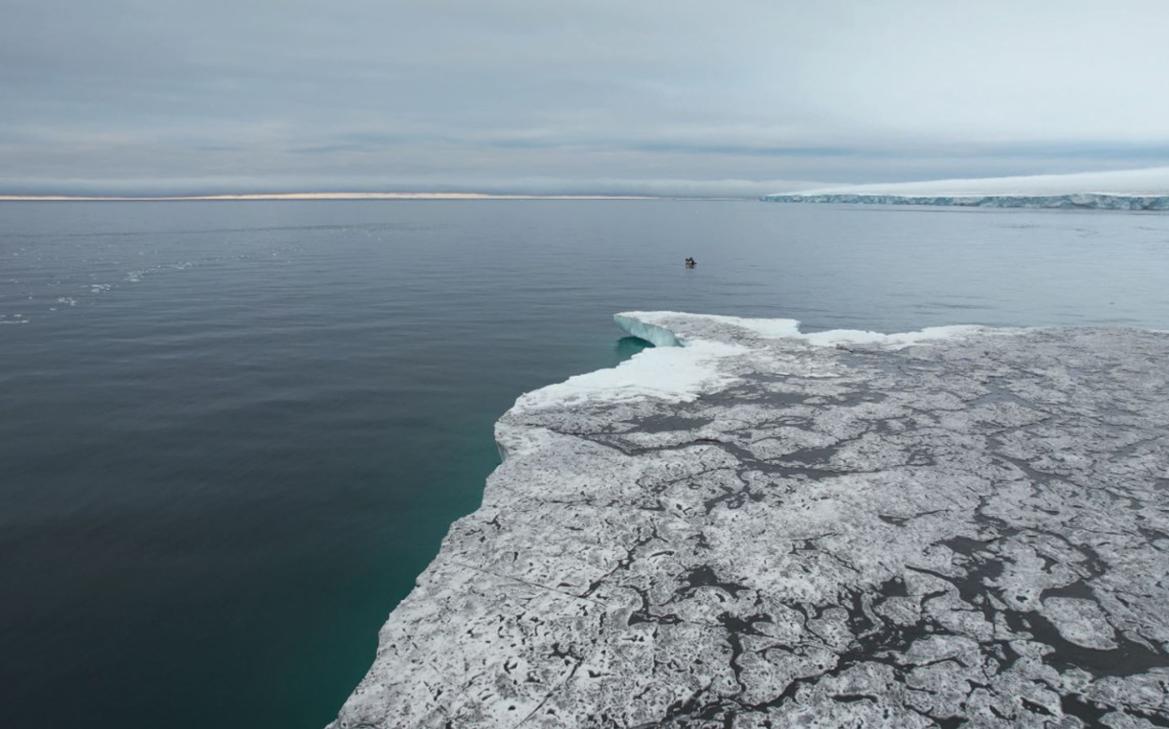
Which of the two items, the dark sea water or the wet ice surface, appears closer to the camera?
the wet ice surface

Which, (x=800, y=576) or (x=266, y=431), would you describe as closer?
(x=800, y=576)

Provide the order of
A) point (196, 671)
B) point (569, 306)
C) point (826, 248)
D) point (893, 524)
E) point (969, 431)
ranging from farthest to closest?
1. point (826, 248)
2. point (569, 306)
3. point (969, 431)
4. point (893, 524)
5. point (196, 671)

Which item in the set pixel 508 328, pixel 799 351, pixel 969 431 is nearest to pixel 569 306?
pixel 508 328

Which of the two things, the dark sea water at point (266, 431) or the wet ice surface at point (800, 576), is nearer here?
the wet ice surface at point (800, 576)

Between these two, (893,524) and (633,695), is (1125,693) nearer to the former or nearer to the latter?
(893,524)
